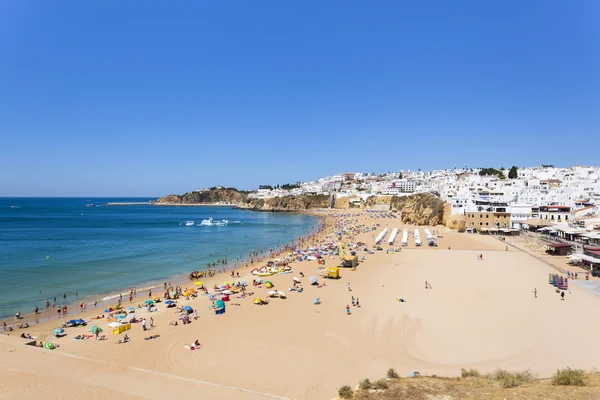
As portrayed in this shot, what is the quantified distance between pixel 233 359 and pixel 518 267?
2237 cm

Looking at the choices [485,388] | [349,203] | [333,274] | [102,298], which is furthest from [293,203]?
[485,388]

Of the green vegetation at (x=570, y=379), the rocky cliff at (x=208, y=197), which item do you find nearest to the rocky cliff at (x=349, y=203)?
the rocky cliff at (x=208, y=197)

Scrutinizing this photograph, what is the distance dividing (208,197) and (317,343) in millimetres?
175394

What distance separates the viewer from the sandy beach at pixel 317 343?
10.3 meters

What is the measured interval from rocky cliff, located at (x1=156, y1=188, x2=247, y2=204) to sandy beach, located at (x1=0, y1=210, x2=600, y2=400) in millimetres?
162375

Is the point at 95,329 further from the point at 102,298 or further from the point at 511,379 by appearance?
the point at 511,379

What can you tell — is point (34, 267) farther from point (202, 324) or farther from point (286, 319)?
point (286, 319)

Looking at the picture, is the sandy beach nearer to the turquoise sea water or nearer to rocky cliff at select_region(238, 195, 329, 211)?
the turquoise sea water

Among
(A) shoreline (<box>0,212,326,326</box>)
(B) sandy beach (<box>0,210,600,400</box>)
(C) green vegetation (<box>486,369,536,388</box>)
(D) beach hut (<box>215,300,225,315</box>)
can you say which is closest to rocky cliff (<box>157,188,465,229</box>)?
(B) sandy beach (<box>0,210,600,400</box>)

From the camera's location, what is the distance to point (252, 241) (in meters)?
46.6

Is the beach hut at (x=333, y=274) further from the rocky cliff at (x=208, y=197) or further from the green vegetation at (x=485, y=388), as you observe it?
the rocky cliff at (x=208, y=197)

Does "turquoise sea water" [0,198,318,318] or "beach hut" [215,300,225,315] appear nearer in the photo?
"beach hut" [215,300,225,315]

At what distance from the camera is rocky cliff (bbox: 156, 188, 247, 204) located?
17925 centimetres

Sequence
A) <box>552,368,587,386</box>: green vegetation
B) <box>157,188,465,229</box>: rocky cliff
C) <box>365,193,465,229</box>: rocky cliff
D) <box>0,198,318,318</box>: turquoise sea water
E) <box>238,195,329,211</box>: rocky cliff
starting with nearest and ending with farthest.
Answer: <box>552,368,587,386</box>: green vegetation < <box>0,198,318,318</box>: turquoise sea water < <box>365,193,465,229</box>: rocky cliff < <box>157,188,465,229</box>: rocky cliff < <box>238,195,329,211</box>: rocky cliff
